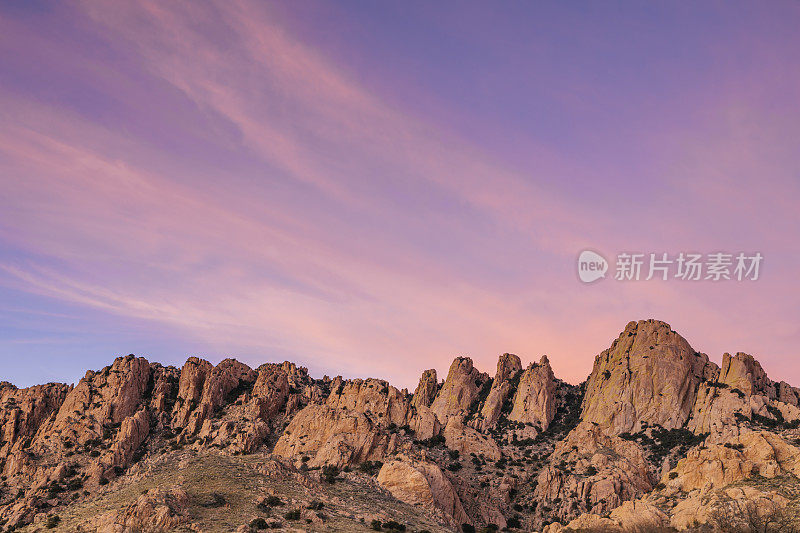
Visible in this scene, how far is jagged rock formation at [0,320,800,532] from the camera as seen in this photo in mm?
79812

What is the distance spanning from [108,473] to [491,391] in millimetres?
110553

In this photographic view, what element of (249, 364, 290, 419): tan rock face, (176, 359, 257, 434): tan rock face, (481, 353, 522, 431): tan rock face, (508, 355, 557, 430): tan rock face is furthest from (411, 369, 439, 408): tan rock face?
(176, 359, 257, 434): tan rock face

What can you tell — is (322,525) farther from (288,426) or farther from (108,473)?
(108,473)

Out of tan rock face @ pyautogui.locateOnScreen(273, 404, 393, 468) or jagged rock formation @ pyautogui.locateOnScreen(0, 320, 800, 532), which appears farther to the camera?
tan rock face @ pyautogui.locateOnScreen(273, 404, 393, 468)

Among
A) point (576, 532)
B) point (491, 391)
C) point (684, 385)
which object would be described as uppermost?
point (684, 385)

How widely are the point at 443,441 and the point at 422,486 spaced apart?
4125 centimetres

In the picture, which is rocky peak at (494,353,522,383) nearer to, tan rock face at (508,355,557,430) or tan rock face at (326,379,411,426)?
tan rock face at (508,355,557,430)

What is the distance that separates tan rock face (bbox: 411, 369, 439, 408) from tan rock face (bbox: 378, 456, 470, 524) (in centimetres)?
7732

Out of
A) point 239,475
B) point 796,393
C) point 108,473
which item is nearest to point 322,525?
point 239,475

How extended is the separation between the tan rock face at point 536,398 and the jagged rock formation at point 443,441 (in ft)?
1.58

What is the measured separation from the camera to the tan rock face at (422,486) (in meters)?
97.4

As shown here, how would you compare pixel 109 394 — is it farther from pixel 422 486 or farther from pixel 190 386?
pixel 422 486

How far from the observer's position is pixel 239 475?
3851 inches

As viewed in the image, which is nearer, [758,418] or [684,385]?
[758,418]
